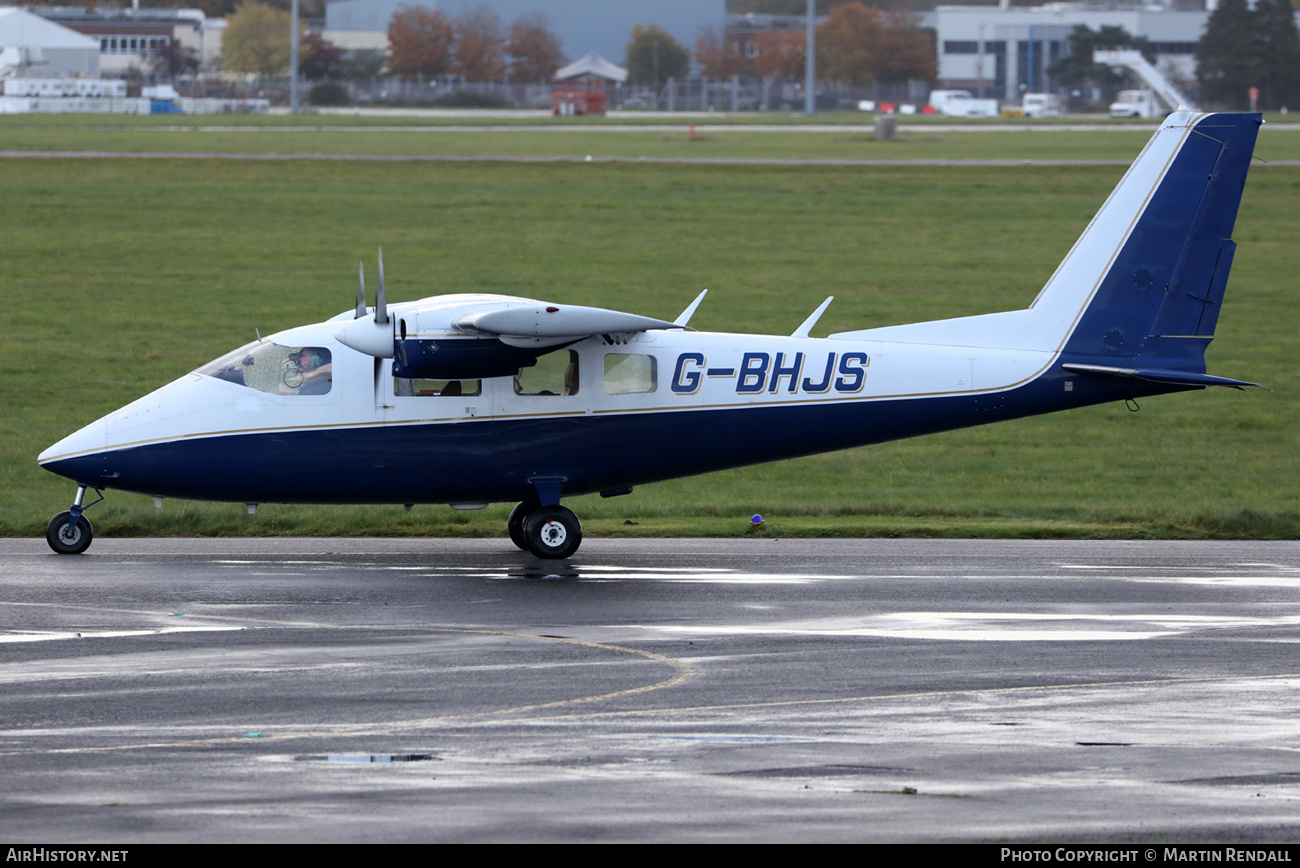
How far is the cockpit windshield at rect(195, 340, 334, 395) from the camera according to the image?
1644 cm

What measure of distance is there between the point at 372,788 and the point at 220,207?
42719 millimetres

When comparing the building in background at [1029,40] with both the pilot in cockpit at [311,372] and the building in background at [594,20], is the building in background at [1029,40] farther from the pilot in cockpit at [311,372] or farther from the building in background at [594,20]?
the pilot in cockpit at [311,372]

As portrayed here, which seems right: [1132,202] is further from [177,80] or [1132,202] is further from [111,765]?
[177,80]

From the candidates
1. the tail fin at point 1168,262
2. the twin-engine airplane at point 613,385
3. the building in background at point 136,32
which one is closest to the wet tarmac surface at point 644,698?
the twin-engine airplane at point 613,385

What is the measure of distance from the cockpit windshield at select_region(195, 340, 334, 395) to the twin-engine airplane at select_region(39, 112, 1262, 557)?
0.02m

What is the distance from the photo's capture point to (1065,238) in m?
46.8

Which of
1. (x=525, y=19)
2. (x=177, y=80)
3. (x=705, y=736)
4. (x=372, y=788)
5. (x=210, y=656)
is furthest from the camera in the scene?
(x=525, y=19)

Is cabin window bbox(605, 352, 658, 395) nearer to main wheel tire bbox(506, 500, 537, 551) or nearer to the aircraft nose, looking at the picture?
main wheel tire bbox(506, 500, 537, 551)

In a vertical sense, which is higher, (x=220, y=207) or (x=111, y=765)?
(x=220, y=207)

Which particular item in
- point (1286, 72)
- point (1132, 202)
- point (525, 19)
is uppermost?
point (525, 19)

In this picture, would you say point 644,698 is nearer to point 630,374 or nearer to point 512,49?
point 630,374

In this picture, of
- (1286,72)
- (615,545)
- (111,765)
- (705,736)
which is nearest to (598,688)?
(705,736)

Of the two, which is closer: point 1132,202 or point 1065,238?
point 1132,202

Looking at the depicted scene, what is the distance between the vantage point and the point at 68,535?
16.8 meters
